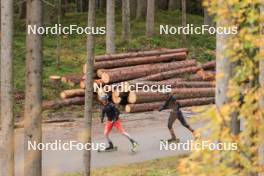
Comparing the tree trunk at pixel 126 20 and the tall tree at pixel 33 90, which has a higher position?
the tree trunk at pixel 126 20

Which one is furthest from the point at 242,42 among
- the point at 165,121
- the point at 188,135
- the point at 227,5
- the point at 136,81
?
the point at 136,81

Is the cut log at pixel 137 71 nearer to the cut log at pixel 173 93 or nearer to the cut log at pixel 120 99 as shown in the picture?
the cut log at pixel 120 99

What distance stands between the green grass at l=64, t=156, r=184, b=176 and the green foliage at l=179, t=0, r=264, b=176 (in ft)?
27.6

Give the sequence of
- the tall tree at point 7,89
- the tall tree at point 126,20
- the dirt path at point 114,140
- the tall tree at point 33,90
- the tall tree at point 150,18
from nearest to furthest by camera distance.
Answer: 1. the tall tree at point 33,90
2. the tall tree at point 7,89
3. the dirt path at point 114,140
4. the tall tree at point 126,20
5. the tall tree at point 150,18

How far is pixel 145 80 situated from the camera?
23.5 metres

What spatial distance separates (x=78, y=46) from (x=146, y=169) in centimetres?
1898

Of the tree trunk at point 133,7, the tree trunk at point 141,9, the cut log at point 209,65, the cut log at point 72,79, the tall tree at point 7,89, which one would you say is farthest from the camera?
the tree trunk at point 133,7

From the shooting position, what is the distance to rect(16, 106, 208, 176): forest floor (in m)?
15.1

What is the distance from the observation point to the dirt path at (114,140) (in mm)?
15227

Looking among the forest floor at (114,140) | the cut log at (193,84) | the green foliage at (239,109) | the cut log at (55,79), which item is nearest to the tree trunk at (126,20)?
the cut log at (55,79)

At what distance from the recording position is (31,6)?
11.4 meters

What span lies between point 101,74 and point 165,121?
398 cm

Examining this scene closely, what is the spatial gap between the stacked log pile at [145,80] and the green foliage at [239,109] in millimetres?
16394

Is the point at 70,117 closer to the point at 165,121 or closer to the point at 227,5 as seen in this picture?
the point at 165,121
